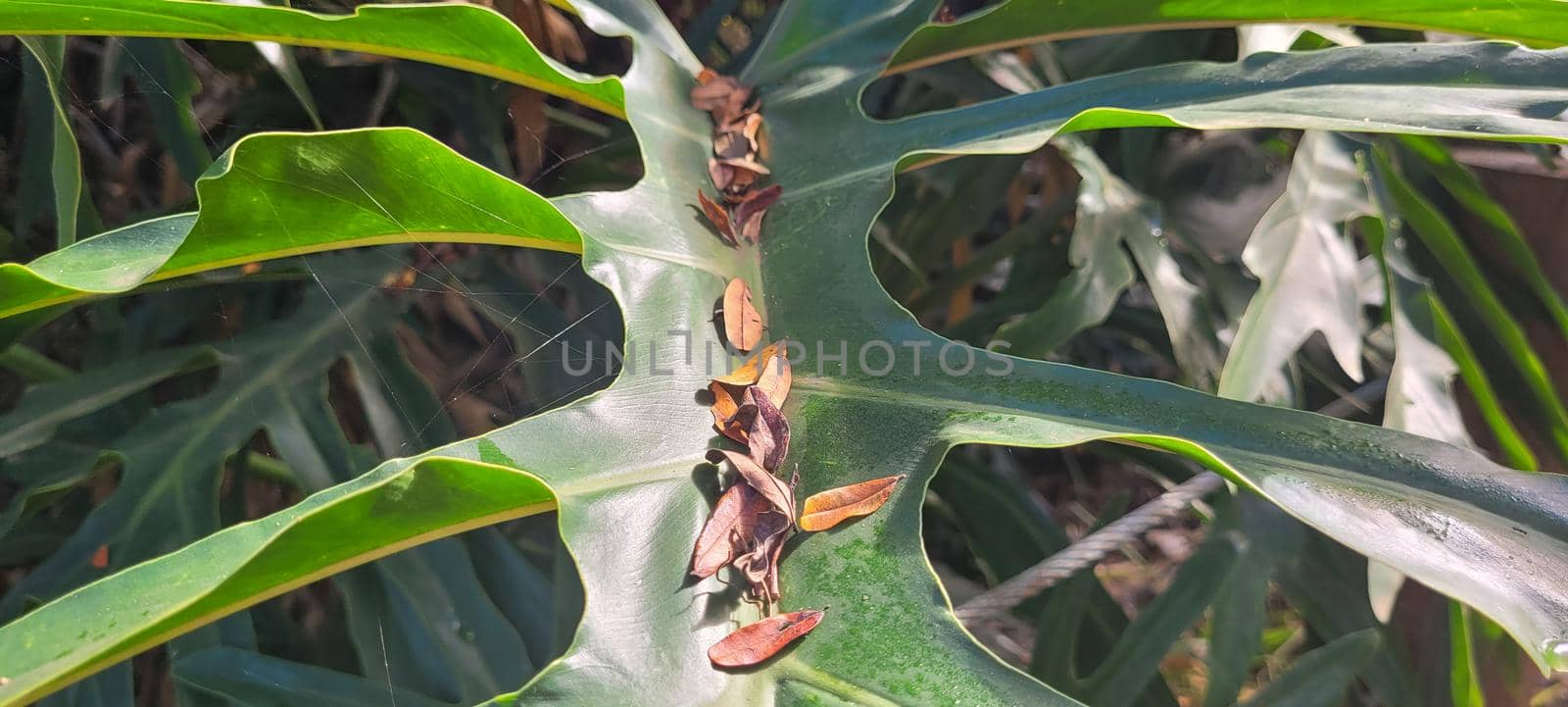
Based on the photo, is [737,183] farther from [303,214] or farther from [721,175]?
[303,214]

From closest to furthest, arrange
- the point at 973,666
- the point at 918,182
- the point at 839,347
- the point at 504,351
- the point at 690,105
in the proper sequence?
the point at 973,666 → the point at 839,347 → the point at 690,105 → the point at 504,351 → the point at 918,182

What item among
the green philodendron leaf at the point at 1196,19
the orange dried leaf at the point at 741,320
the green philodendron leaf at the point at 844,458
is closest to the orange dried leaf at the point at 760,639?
the green philodendron leaf at the point at 844,458

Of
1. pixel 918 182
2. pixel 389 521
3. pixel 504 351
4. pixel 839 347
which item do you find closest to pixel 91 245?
pixel 389 521

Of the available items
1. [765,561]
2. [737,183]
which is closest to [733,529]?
[765,561]

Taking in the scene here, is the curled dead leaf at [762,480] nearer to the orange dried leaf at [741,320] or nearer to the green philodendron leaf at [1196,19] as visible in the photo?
the orange dried leaf at [741,320]

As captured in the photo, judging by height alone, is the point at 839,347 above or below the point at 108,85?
below

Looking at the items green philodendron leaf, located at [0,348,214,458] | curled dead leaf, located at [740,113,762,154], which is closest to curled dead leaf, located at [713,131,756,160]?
curled dead leaf, located at [740,113,762,154]

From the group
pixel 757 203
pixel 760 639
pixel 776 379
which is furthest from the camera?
pixel 757 203

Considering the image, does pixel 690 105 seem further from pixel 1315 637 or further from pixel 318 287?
pixel 1315 637
